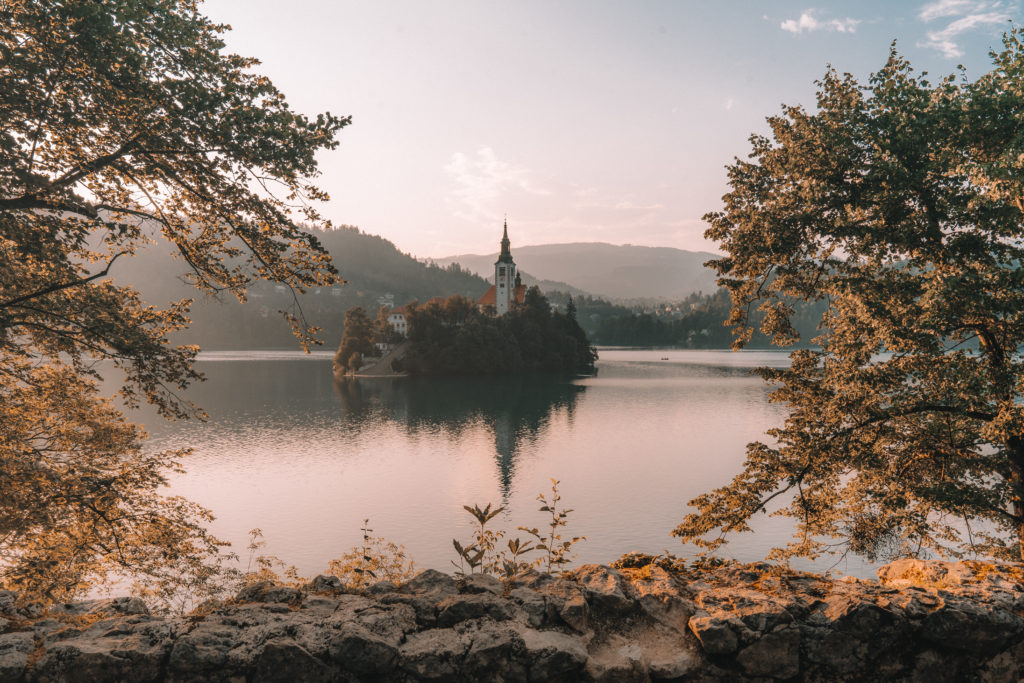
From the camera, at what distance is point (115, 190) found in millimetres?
8547

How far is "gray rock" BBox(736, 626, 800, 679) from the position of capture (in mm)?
4586

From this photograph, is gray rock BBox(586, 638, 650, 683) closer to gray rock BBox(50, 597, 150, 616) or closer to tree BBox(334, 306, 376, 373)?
gray rock BBox(50, 597, 150, 616)

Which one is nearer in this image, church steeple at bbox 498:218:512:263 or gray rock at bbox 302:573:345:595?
gray rock at bbox 302:573:345:595

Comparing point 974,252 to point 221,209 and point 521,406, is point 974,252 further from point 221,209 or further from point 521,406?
point 521,406

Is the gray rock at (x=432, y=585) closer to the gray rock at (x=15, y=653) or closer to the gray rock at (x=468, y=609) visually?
the gray rock at (x=468, y=609)

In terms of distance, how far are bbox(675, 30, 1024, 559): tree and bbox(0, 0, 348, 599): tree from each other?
8.95m

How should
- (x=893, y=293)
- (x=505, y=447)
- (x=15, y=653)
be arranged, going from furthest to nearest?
1. (x=505, y=447)
2. (x=893, y=293)
3. (x=15, y=653)

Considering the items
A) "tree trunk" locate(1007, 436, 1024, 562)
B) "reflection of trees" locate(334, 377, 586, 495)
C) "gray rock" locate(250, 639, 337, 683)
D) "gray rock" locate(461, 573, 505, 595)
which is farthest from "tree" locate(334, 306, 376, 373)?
"gray rock" locate(250, 639, 337, 683)

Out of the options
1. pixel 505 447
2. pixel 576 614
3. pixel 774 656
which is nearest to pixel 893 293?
pixel 774 656

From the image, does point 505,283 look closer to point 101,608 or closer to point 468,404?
point 468,404

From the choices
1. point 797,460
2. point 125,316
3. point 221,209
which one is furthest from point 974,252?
point 125,316

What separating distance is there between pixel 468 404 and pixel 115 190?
6276 cm

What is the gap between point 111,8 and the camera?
22.0 feet

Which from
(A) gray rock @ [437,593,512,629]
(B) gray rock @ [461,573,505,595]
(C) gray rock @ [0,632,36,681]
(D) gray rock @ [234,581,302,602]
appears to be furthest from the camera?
(B) gray rock @ [461,573,505,595]
